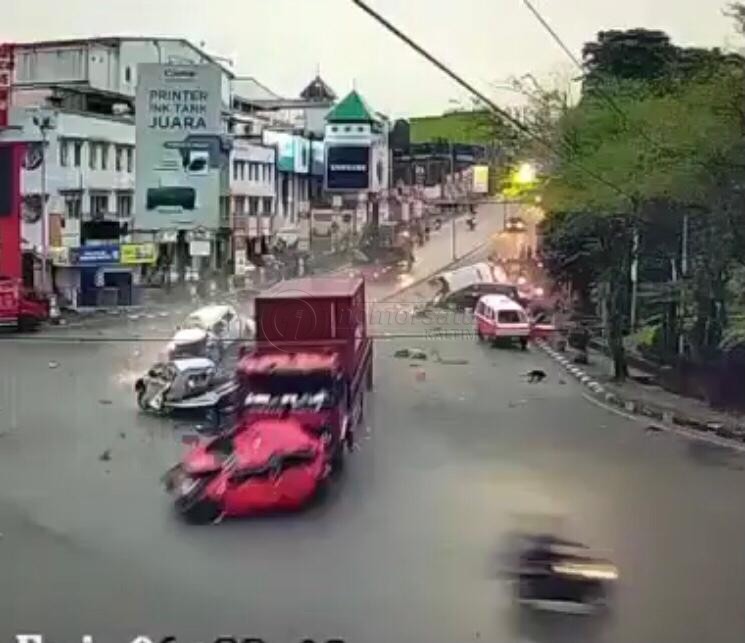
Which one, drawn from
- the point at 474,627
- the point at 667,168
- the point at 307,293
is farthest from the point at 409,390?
the point at 667,168

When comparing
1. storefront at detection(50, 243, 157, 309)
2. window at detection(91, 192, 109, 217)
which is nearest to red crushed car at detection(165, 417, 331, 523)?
storefront at detection(50, 243, 157, 309)

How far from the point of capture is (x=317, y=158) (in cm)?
213

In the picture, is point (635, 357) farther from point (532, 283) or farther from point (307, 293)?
point (307, 293)

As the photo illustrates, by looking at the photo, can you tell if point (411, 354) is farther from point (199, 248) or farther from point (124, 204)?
point (124, 204)

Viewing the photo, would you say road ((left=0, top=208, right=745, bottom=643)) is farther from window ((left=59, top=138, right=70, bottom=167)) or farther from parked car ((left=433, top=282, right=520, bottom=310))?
window ((left=59, top=138, right=70, bottom=167))

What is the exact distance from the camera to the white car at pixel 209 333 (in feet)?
6.82

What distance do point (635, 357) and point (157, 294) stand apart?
777 mm

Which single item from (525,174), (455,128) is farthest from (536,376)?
(455,128)

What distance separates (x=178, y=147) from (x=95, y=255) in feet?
0.72

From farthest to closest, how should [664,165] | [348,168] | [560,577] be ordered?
[348,168] → [664,165] → [560,577]

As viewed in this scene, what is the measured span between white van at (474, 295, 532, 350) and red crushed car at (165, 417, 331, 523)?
341 mm

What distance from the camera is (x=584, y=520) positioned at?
1986mm

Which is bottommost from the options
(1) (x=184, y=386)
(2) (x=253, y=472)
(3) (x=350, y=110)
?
(2) (x=253, y=472)

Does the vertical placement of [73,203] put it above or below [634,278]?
above
